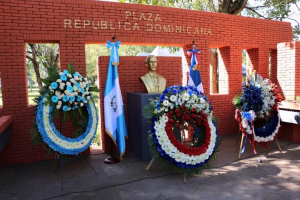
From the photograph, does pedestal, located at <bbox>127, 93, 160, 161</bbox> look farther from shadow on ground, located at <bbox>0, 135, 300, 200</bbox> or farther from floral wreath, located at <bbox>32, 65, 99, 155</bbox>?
floral wreath, located at <bbox>32, 65, 99, 155</bbox>

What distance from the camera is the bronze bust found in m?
5.76

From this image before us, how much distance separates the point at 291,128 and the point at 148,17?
459 cm

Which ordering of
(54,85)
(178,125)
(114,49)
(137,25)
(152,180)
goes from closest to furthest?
(54,85) < (152,180) < (178,125) < (114,49) < (137,25)

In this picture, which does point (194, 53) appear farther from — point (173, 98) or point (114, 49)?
point (173, 98)

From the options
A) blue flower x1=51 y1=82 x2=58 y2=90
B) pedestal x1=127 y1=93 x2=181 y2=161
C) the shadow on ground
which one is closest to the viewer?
the shadow on ground

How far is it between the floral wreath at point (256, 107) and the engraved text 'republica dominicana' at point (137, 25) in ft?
7.04

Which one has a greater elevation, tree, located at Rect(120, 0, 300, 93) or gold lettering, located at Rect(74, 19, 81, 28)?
tree, located at Rect(120, 0, 300, 93)

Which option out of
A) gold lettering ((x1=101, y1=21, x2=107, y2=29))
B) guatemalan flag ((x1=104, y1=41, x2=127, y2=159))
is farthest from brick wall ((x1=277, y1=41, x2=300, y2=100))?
gold lettering ((x1=101, y1=21, x2=107, y2=29))

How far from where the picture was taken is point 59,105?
434 centimetres

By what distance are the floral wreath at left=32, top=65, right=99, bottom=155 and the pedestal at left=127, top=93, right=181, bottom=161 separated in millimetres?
1129

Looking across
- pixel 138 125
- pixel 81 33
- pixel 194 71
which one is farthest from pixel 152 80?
pixel 81 33

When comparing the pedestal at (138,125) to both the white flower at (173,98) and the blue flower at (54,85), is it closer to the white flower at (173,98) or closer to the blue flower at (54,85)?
the white flower at (173,98)

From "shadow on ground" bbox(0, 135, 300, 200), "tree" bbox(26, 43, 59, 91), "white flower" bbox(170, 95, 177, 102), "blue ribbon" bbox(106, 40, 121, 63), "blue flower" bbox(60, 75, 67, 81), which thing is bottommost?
"shadow on ground" bbox(0, 135, 300, 200)

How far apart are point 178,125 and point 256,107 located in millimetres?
2153
